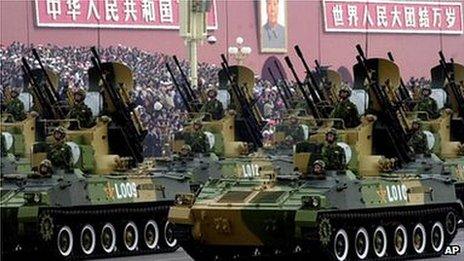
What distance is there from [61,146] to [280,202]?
19.2ft

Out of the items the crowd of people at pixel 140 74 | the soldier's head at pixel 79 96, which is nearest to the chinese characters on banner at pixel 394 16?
the crowd of people at pixel 140 74

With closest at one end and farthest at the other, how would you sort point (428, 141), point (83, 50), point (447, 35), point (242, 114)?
point (428, 141), point (242, 114), point (83, 50), point (447, 35)

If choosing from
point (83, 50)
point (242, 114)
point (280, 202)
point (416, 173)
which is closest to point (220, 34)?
point (83, 50)

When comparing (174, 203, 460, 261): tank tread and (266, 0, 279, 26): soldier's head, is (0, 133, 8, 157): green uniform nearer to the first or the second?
(174, 203, 460, 261): tank tread

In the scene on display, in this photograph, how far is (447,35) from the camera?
7388cm

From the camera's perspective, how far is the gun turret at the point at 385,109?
37.7m

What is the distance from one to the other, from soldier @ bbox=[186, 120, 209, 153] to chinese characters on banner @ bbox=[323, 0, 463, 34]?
25.5m

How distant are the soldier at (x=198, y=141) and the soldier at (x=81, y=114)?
686cm

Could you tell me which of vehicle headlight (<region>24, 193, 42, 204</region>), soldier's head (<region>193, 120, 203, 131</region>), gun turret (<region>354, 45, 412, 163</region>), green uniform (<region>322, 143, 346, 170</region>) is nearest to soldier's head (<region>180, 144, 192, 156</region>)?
soldier's head (<region>193, 120, 203, 131</region>)

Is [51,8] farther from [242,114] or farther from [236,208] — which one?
[236,208]

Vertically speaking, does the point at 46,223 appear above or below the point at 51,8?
below

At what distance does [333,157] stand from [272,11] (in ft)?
121

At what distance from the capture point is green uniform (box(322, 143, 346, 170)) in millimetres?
34375

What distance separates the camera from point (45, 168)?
36031 millimetres
